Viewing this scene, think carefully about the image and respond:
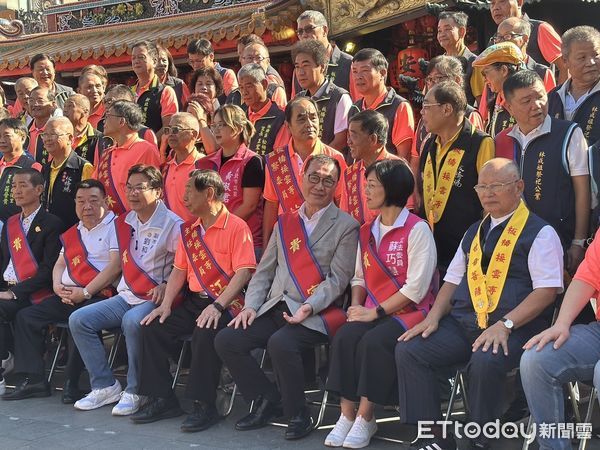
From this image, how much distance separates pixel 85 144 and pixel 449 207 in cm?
357

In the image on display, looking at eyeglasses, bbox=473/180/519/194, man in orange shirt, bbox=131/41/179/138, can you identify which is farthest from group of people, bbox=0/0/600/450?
man in orange shirt, bbox=131/41/179/138

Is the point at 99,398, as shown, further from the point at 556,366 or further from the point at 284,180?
the point at 556,366

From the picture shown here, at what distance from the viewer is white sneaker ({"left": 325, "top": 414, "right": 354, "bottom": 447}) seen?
4.97m

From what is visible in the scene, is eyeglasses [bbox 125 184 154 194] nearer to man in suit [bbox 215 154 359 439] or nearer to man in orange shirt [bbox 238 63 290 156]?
man in orange shirt [bbox 238 63 290 156]

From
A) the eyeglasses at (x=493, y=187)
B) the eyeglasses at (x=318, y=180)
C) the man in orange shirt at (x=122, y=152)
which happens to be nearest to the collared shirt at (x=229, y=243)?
the eyeglasses at (x=318, y=180)

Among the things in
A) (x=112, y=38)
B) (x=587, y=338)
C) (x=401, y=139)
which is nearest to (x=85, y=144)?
(x=401, y=139)

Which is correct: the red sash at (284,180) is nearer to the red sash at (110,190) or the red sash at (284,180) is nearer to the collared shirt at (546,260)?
the red sash at (110,190)

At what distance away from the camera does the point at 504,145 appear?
5.20m

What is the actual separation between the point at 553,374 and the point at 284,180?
2.45 m

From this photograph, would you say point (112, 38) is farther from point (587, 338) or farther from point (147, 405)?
point (587, 338)

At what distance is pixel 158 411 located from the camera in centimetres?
572

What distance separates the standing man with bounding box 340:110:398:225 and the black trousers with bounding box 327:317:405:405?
2.72 ft

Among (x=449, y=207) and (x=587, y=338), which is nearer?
(x=587, y=338)

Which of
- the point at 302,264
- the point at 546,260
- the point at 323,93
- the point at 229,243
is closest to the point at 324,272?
the point at 302,264
